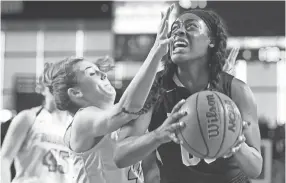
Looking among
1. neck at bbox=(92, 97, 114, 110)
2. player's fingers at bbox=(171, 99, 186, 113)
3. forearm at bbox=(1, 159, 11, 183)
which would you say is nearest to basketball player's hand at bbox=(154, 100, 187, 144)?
player's fingers at bbox=(171, 99, 186, 113)

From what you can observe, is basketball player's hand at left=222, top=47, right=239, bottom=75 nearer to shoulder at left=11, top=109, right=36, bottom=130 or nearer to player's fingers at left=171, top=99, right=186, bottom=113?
player's fingers at left=171, top=99, right=186, bottom=113

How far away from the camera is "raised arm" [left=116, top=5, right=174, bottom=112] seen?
6.86 feet

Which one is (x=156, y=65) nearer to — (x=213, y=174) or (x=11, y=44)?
(x=213, y=174)

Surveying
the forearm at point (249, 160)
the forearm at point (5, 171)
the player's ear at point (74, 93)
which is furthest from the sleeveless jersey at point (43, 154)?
the forearm at point (249, 160)

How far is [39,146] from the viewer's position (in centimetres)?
354

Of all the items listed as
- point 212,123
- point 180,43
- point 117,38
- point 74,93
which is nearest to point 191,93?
point 180,43

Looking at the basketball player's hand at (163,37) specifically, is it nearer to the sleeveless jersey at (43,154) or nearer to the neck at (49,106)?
the sleeveless jersey at (43,154)

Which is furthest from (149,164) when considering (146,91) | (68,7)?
(68,7)

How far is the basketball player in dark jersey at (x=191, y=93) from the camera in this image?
7.32 ft

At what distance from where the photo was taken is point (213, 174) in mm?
2275

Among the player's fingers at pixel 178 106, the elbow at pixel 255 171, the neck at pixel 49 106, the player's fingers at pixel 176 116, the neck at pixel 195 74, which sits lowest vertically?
the neck at pixel 49 106

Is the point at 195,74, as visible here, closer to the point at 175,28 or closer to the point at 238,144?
the point at 175,28

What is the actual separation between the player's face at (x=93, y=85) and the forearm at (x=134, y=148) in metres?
0.42

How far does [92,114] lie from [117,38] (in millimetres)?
2191
